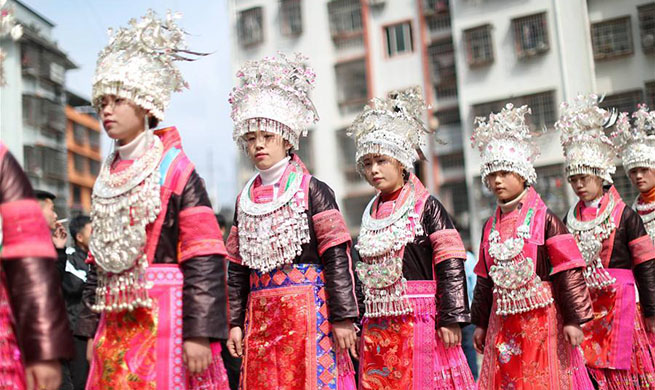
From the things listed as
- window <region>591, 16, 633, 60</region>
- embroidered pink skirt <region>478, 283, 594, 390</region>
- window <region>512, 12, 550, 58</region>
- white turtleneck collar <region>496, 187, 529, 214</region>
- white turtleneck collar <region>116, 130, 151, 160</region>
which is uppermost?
window <region>512, 12, 550, 58</region>

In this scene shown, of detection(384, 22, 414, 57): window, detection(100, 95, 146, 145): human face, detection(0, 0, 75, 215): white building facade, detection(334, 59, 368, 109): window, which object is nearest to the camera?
detection(100, 95, 146, 145): human face

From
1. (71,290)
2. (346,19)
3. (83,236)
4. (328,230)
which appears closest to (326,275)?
(328,230)

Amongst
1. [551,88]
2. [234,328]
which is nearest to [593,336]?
[234,328]

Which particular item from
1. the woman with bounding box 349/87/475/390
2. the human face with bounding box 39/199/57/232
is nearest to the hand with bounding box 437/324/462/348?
the woman with bounding box 349/87/475/390

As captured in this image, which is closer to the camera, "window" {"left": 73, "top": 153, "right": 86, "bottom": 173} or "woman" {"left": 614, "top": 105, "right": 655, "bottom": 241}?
"woman" {"left": 614, "top": 105, "right": 655, "bottom": 241}

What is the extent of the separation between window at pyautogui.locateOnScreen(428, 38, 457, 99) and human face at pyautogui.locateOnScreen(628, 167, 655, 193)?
735 inches

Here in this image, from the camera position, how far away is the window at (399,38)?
26578 millimetres

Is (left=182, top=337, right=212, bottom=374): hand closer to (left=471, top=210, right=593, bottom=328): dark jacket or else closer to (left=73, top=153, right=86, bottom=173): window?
(left=471, top=210, right=593, bottom=328): dark jacket

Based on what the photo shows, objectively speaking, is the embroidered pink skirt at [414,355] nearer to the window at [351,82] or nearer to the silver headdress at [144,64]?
the silver headdress at [144,64]

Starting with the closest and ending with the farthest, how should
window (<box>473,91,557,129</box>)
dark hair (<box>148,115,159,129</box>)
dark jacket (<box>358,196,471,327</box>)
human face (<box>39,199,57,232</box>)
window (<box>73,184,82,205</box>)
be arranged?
dark hair (<box>148,115,159,129</box>), dark jacket (<box>358,196,471,327</box>), human face (<box>39,199,57,232</box>), window (<box>473,91,557,129</box>), window (<box>73,184,82,205</box>)

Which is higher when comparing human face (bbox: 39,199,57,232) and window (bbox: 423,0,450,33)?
window (bbox: 423,0,450,33)

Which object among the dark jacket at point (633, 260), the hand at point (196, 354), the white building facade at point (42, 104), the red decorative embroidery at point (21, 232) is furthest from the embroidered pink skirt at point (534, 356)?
the white building facade at point (42, 104)

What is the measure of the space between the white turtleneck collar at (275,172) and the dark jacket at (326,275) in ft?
0.70

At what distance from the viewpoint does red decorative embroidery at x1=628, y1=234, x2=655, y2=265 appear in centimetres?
638
